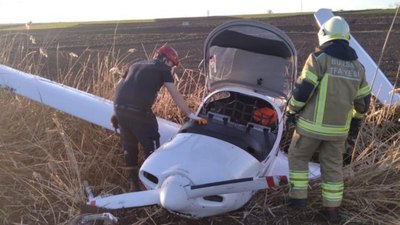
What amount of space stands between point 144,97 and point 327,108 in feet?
6.52

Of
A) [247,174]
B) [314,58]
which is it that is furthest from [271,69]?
[247,174]

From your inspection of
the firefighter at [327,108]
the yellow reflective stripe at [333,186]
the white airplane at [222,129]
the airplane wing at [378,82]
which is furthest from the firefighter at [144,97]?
the airplane wing at [378,82]

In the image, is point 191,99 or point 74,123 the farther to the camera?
point 191,99

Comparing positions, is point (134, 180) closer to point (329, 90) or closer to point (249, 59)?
point (249, 59)

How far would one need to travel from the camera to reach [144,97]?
5105 mm

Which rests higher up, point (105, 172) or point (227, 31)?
point (227, 31)

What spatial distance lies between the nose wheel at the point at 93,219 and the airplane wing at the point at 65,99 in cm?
184

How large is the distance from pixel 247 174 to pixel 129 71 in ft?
6.23

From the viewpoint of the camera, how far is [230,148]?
Result: 14.7 ft

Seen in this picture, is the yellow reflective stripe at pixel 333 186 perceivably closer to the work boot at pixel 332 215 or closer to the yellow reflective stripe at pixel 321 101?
the work boot at pixel 332 215

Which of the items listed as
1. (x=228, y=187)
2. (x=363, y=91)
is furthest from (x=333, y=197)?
(x=228, y=187)

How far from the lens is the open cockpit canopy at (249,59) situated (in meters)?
5.74

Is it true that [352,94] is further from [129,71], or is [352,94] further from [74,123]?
[74,123]

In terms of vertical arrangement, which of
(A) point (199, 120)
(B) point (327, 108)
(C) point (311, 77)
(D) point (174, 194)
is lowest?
(D) point (174, 194)
